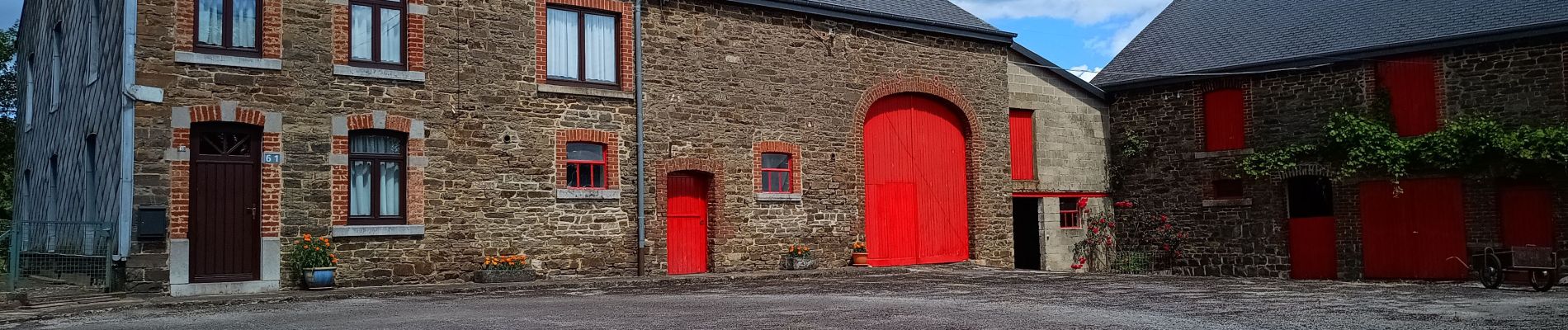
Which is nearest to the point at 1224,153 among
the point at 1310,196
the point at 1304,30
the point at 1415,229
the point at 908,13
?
the point at 1310,196

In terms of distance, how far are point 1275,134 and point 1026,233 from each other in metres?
4.44

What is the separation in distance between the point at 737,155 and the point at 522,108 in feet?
10.9

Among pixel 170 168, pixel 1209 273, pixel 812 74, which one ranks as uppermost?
Answer: pixel 812 74

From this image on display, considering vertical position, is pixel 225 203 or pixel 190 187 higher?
pixel 190 187

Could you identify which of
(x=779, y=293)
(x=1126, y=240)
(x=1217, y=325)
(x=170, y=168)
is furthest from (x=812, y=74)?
(x=1217, y=325)

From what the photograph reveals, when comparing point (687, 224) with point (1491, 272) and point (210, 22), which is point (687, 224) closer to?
point (210, 22)

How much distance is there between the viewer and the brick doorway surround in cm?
1304

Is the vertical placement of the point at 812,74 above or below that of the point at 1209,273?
above

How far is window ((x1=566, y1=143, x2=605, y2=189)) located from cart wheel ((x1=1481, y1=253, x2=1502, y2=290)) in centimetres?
1081

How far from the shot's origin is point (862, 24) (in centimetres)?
1877

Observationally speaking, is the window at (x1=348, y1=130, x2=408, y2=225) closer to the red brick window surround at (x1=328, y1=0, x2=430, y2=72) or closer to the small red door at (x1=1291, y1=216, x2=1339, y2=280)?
the red brick window surround at (x1=328, y1=0, x2=430, y2=72)

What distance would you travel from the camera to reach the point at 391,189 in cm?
1462

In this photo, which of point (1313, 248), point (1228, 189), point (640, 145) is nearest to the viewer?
point (640, 145)

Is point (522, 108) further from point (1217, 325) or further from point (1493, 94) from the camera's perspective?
point (1493, 94)
